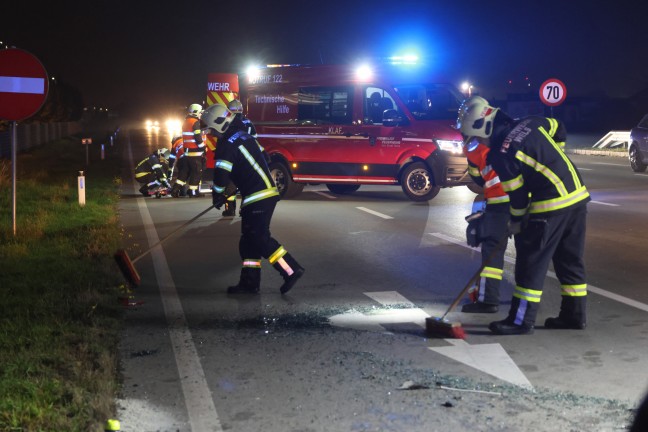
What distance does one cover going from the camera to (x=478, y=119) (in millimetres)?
6559

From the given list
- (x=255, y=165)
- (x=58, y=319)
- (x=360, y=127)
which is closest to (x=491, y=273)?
(x=255, y=165)

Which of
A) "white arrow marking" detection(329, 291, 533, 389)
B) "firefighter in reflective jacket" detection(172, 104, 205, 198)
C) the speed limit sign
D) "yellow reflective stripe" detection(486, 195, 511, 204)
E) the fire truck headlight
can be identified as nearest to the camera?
"white arrow marking" detection(329, 291, 533, 389)

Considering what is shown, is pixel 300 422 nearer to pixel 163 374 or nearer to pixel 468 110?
pixel 163 374

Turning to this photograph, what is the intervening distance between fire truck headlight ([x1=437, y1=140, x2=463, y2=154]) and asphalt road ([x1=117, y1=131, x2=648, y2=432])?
441cm

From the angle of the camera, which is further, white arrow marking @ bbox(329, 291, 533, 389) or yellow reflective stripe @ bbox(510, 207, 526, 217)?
yellow reflective stripe @ bbox(510, 207, 526, 217)

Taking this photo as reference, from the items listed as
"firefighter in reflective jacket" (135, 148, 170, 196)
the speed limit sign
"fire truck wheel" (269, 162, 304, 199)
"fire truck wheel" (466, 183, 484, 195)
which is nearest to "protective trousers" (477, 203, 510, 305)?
"fire truck wheel" (466, 183, 484, 195)

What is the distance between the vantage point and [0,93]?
10.4m

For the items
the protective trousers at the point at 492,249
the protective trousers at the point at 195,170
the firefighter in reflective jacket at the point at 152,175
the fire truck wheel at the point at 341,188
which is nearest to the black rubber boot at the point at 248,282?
the protective trousers at the point at 492,249

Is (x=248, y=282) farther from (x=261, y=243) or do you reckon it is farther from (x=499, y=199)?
(x=499, y=199)

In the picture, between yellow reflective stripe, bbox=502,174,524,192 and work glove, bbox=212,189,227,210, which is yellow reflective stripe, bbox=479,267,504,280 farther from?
work glove, bbox=212,189,227,210

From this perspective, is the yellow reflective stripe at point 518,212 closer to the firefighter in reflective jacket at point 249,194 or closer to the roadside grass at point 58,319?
the firefighter in reflective jacket at point 249,194

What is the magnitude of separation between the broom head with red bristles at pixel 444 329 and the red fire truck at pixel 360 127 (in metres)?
8.81

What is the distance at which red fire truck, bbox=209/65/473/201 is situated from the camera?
1536 centimetres

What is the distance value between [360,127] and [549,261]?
974 centimetres
